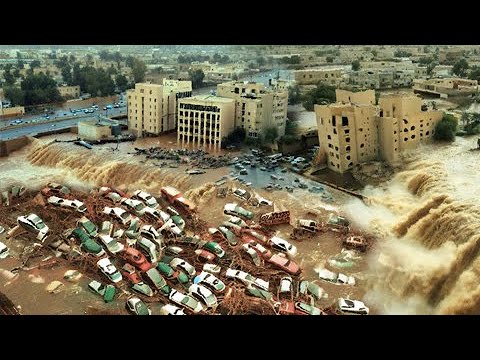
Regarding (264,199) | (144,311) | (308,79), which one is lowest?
(144,311)

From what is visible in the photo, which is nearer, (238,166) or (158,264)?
(158,264)

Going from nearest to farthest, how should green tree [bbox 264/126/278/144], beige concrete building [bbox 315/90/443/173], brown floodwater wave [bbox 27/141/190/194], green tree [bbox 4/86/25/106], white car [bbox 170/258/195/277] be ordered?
white car [bbox 170/258/195/277] < beige concrete building [bbox 315/90/443/173] < brown floodwater wave [bbox 27/141/190/194] < green tree [bbox 264/126/278/144] < green tree [bbox 4/86/25/106]

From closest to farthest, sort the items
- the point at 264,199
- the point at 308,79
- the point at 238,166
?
the point at 264,199 < the point at 238,166 < the point at 308,79

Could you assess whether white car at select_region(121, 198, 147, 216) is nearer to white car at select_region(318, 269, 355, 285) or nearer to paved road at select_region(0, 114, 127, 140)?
white car at select_region(318, 269, 355, 285)

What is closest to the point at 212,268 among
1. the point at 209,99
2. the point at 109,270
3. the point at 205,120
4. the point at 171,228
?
the point at 171,228

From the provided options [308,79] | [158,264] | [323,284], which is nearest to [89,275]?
[158,264]

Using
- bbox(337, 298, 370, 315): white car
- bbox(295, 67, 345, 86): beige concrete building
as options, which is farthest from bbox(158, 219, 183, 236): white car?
bbox(295, 67, 345, 86): beige concrete building

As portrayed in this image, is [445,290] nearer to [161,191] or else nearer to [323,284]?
[323,284]

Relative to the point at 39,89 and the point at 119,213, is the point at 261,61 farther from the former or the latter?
the point at 39,89
